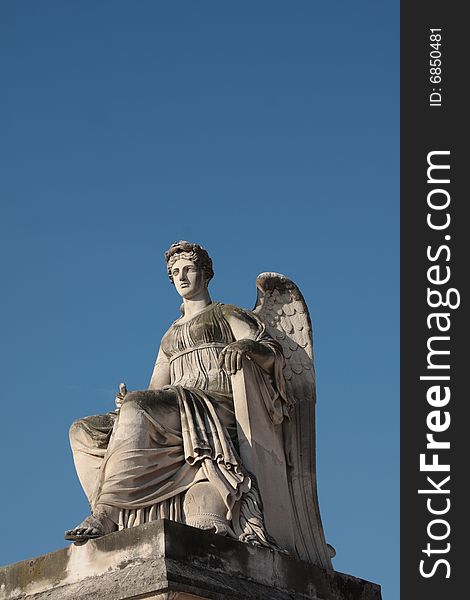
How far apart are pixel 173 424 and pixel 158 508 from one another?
0.72 meters

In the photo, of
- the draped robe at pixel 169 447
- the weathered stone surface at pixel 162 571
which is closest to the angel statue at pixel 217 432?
the draped robe at pixel 169 447

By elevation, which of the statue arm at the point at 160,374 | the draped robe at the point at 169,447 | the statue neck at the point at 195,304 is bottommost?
the draped robe at the point at 169,447

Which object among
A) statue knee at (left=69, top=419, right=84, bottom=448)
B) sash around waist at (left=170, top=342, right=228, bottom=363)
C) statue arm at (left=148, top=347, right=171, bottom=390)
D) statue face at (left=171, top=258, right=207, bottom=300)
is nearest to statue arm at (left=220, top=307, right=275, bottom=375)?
sash around waist at (left=170, top=342, right=228, bottom=363)

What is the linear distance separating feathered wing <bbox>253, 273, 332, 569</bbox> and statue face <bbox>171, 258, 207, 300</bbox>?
56 cm

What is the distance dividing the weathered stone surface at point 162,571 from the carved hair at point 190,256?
2922mm

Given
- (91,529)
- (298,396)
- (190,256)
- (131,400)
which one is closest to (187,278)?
(190,256)

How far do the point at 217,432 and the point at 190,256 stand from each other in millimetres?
1952

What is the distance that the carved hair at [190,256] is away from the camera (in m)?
12.5

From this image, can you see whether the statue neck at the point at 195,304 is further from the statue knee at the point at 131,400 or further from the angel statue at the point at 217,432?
the statue knee at the point at 131,400

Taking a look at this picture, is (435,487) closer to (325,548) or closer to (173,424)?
(325,548)

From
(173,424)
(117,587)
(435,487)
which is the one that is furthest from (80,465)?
(435,487)

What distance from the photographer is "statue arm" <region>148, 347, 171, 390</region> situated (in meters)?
12.4

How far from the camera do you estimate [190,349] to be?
12086mm

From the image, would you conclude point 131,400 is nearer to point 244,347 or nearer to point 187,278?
point 244,347
